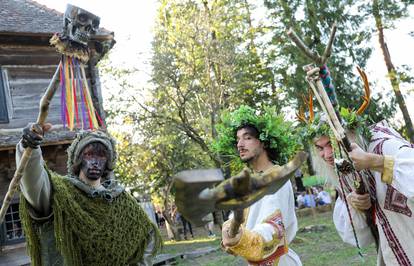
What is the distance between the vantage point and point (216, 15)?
18.0m

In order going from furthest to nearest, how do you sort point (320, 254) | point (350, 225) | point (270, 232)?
point (320, 254) → point (350, 225) → point (270, 232)

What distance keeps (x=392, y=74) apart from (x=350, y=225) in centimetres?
1709

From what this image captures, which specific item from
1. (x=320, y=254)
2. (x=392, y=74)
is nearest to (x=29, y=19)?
(x=320, y=254)

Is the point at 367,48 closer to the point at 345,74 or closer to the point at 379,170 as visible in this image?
the point at 345,74

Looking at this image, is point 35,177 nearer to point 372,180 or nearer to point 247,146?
point 247,146

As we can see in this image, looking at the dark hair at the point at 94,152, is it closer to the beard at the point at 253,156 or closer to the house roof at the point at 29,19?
the beard at the point at 253,156

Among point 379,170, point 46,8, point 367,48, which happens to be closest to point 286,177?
point 379,170

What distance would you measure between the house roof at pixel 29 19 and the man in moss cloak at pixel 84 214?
7678mm

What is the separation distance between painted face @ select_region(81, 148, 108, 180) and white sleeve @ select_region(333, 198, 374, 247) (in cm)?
179

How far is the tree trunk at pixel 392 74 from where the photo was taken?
1756cm

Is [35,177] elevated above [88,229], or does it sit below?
above

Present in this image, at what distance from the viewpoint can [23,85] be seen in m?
10.6

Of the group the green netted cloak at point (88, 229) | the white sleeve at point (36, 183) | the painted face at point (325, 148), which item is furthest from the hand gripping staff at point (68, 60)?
the painted face at point (325, 148)

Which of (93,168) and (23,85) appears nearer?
(93,168)
